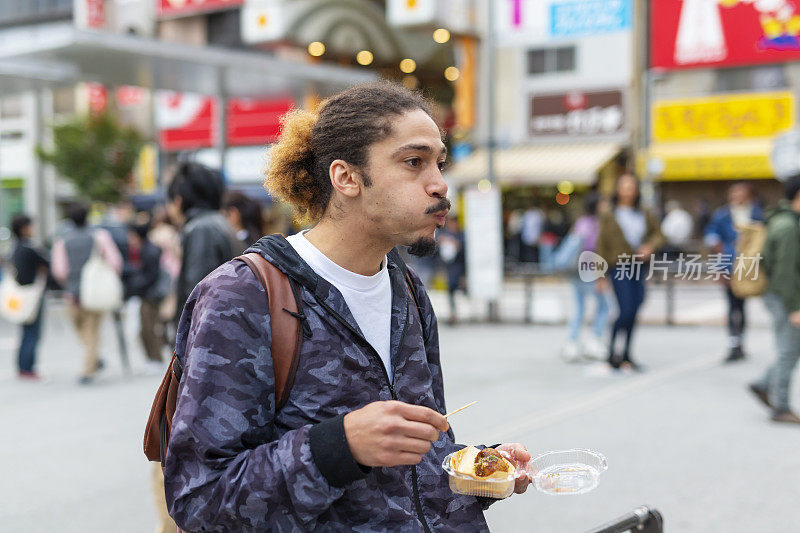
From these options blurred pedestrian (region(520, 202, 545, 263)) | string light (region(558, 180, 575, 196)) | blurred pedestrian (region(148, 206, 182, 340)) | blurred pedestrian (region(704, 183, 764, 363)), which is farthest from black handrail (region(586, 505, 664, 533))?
string light (region(558, 180, 575, 196))

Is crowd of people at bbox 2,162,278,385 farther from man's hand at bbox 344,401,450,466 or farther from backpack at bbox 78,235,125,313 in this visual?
man's hand at bbox 344,401,450,466

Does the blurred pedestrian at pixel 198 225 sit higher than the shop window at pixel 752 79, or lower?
lower

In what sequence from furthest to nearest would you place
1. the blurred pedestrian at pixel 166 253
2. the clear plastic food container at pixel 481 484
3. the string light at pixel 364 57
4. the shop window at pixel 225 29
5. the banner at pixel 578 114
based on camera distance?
1. the shop window at pixel 225 29
2. the string light at pixel 364 57
3. the banner at pixel 578 114
4. the blurred pedestrian at pixel 166 253
5. the clear plastic food container at pixel 481 484

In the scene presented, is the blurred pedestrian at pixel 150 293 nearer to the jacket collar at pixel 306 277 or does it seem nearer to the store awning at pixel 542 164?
the jacket collar at pixel 306 277

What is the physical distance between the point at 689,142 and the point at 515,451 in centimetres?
2438

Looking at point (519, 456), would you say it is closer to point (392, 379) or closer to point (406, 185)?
point (392, 379)

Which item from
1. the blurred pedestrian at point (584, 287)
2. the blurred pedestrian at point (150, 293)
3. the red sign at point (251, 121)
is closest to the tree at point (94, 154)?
the red sign at point (251, 121)

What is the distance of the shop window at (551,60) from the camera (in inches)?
1017

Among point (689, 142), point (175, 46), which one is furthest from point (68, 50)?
point (689, 142)

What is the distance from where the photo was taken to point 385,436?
4.58 ft

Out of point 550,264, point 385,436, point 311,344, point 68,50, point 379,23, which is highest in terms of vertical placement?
point 379,23

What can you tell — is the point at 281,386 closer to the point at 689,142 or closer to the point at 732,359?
the point at 732,359

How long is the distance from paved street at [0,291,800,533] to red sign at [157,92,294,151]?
20969 mm

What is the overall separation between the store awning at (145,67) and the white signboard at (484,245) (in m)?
2.51
